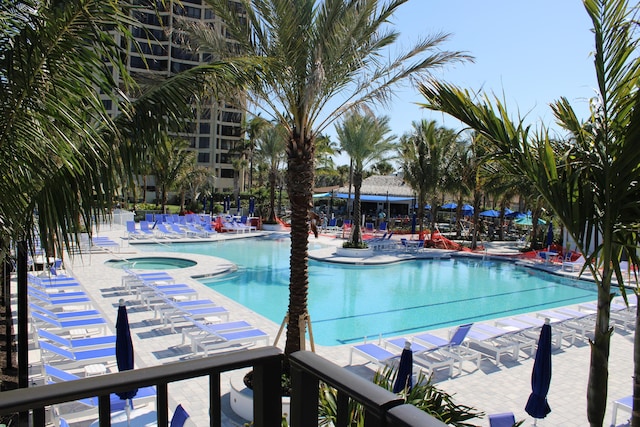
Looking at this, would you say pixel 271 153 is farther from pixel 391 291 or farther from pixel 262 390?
pixel 262 390

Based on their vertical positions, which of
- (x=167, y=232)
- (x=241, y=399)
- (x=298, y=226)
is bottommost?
(x=241, y=399)

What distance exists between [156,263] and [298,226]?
13392 mm

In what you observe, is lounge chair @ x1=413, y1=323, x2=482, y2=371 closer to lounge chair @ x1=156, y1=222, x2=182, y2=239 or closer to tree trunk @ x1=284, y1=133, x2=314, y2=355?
tree trunk @ x1=284, y1=133, x2=314, y2=355

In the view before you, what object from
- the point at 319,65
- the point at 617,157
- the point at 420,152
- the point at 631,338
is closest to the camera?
the point at 617,157

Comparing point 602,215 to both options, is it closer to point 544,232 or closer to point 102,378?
point 102,378

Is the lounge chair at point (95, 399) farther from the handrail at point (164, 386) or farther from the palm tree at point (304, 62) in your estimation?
the handrail at point (164, 386)

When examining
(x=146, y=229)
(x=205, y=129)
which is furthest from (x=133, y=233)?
(x=205, y=129)

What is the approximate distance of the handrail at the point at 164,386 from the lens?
134 cm

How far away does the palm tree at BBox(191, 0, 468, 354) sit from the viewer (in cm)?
688

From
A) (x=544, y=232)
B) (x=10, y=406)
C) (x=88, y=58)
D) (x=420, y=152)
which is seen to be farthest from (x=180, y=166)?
(x=10, y=406)

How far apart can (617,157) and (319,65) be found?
391cm

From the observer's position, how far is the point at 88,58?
3203mm

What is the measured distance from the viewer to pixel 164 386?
1.63 meters

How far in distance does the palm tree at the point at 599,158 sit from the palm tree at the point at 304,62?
306 cm
